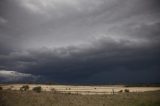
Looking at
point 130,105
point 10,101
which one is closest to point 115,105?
point 130,105

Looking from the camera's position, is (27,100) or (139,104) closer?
(139,104)

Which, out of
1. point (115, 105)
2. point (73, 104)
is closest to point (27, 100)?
point (73, 104)

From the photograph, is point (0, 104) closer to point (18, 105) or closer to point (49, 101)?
point (18, 105)

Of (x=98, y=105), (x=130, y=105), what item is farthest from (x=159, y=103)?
(x=98, y=105)

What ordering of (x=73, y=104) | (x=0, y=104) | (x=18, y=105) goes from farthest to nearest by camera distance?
1. (x=73, y=104)
2. (x=18, y=105)
3. (x=0, y=104)

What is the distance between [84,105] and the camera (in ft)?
108

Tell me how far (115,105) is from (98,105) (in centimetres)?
283

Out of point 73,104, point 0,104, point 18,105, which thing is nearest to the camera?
point 0,104

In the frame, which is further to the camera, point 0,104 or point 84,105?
point 84,105

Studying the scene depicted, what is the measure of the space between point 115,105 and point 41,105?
12136mm

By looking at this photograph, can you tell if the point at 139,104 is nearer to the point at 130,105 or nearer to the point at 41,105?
the point at 130,105

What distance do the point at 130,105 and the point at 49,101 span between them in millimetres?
13717

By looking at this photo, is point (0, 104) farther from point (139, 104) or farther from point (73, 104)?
point (139, 104)

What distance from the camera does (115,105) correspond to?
1312 inches
